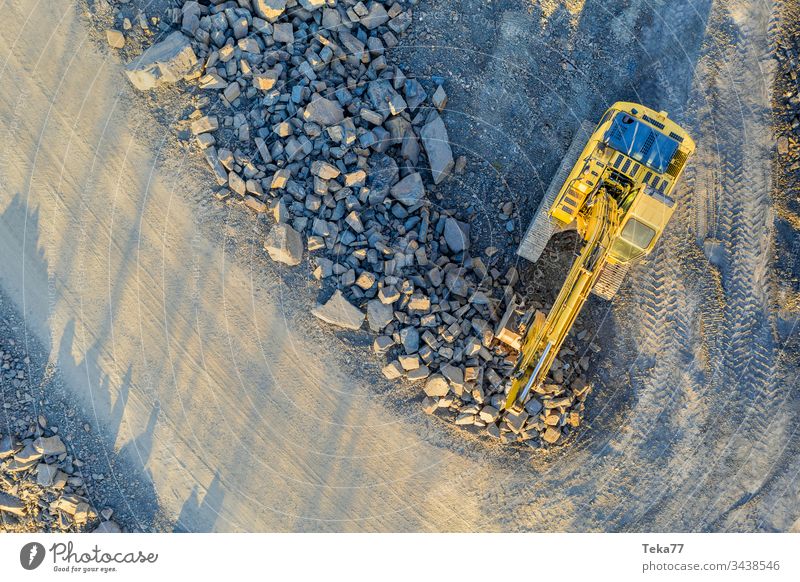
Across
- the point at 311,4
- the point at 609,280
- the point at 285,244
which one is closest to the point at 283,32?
the point at 311,4

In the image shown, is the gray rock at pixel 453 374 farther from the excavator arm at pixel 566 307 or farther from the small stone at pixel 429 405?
the excavator arm at pixel 566 307

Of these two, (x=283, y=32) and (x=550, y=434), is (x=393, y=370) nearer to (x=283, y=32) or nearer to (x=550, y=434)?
(x=550, y=434)

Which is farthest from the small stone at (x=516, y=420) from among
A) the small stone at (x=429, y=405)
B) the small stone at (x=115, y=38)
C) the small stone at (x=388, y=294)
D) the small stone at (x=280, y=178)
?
the small stone at (x=115, y=38)

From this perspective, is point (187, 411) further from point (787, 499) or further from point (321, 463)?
point (787, 499)

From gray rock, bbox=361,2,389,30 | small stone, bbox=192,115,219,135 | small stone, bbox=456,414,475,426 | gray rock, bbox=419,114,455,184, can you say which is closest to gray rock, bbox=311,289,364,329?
small stone, bbox=456,414,475,426

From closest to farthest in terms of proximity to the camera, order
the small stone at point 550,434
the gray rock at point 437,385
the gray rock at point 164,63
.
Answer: the gray rock at point 164,63 < the gray rock at point 437,385 < the small stone at point 550,434

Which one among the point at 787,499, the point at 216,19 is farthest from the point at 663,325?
the point at 216,19

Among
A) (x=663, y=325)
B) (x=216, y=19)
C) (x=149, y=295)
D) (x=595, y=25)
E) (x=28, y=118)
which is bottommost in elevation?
(x=149, y=295)
